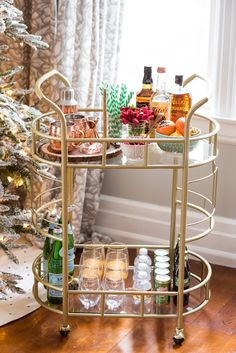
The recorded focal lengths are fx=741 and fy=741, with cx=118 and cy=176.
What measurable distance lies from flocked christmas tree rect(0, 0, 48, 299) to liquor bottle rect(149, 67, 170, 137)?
46 centimetres

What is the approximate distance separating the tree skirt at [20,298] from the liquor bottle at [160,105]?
0.86 m

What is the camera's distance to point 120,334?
2799 mm

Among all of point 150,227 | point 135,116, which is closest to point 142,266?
point 150,227

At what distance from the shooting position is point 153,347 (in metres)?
2.72

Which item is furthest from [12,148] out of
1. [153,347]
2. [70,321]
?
[153,347]

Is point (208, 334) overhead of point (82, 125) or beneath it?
beneath

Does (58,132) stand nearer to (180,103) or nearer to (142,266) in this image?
(180,103)

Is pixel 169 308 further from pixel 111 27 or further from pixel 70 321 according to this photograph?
pixel 111 27

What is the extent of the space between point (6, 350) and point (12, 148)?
2.45 ft

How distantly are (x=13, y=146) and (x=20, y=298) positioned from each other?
64 cm

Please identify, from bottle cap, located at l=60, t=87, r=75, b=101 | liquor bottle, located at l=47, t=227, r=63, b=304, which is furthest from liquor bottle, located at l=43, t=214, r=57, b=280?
bottle cap, located at l=60, t=87, r=75, b=101

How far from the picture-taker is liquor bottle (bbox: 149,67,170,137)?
2.71 meters

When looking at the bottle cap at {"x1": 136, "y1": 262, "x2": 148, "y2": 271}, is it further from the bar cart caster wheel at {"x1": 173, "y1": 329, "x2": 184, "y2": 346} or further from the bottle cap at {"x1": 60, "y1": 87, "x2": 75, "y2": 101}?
the bottle cap at {"x1": 60, "y1": 87, "x2": 75, "y2": 101}

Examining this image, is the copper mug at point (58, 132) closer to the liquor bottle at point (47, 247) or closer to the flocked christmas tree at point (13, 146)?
the flocked christmas tree at point (13, 146)
